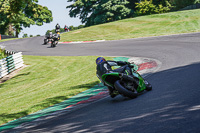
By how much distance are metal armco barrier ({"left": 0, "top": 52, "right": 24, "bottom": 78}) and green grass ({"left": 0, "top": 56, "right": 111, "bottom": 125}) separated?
0.93 m

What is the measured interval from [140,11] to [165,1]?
7.91 m

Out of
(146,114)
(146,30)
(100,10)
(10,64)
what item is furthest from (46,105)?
(100,10)

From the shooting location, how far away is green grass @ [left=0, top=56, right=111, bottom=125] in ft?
34.2

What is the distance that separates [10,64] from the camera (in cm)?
2083

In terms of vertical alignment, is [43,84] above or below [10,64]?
below

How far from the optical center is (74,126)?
6.37m

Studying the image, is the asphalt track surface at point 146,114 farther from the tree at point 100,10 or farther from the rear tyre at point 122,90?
the tree at point 100,10

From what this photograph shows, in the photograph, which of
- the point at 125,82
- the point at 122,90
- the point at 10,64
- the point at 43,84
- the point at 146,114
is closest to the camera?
the point at 146,114

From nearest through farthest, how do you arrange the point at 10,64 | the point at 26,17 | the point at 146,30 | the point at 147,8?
the point at 10,64 → the point at 146,30 → the point at 147,8 → the point at 26,17

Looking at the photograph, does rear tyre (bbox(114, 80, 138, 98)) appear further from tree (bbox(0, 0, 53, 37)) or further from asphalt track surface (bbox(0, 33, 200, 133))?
tree (bbox(0, 0, 53, 37))

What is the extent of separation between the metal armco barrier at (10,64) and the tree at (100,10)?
39.4 m

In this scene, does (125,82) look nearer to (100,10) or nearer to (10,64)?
(10,64)

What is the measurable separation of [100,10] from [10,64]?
42964 millimetres

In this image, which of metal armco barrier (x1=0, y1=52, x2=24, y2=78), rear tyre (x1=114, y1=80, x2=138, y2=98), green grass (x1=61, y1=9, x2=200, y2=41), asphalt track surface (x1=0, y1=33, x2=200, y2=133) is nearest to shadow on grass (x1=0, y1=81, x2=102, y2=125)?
asphalt track surface (x1=0, y1=33, x2=200, y2=133)
